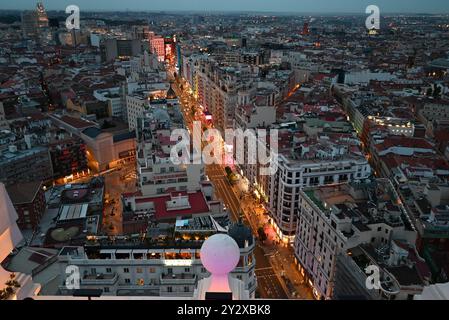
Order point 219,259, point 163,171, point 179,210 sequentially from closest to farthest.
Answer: point 219,259, point 179,210, point 163,171

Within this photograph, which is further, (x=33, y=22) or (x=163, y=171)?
(x=33, y=22)

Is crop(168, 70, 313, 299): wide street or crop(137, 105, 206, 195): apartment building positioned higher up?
crop(137, 105, 206, 195): apartment building

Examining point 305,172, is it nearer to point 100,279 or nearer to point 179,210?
point 179,210

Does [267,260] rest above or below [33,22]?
below

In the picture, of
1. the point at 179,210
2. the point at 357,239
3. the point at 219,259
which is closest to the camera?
the point at 219,259

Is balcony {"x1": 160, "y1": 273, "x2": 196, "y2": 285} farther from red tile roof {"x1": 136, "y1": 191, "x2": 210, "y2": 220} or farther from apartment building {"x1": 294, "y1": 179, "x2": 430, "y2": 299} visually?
apartment building {"x1": 294, "y1": 179, "x2": 430, "y2": 299}

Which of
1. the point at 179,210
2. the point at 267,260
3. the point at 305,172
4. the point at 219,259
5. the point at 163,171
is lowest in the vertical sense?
the point at 267,260

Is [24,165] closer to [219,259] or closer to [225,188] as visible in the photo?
[225,188]

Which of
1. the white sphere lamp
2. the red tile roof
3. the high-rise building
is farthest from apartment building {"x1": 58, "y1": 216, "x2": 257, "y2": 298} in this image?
the high-rise building

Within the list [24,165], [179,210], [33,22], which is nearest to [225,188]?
[179,210]
